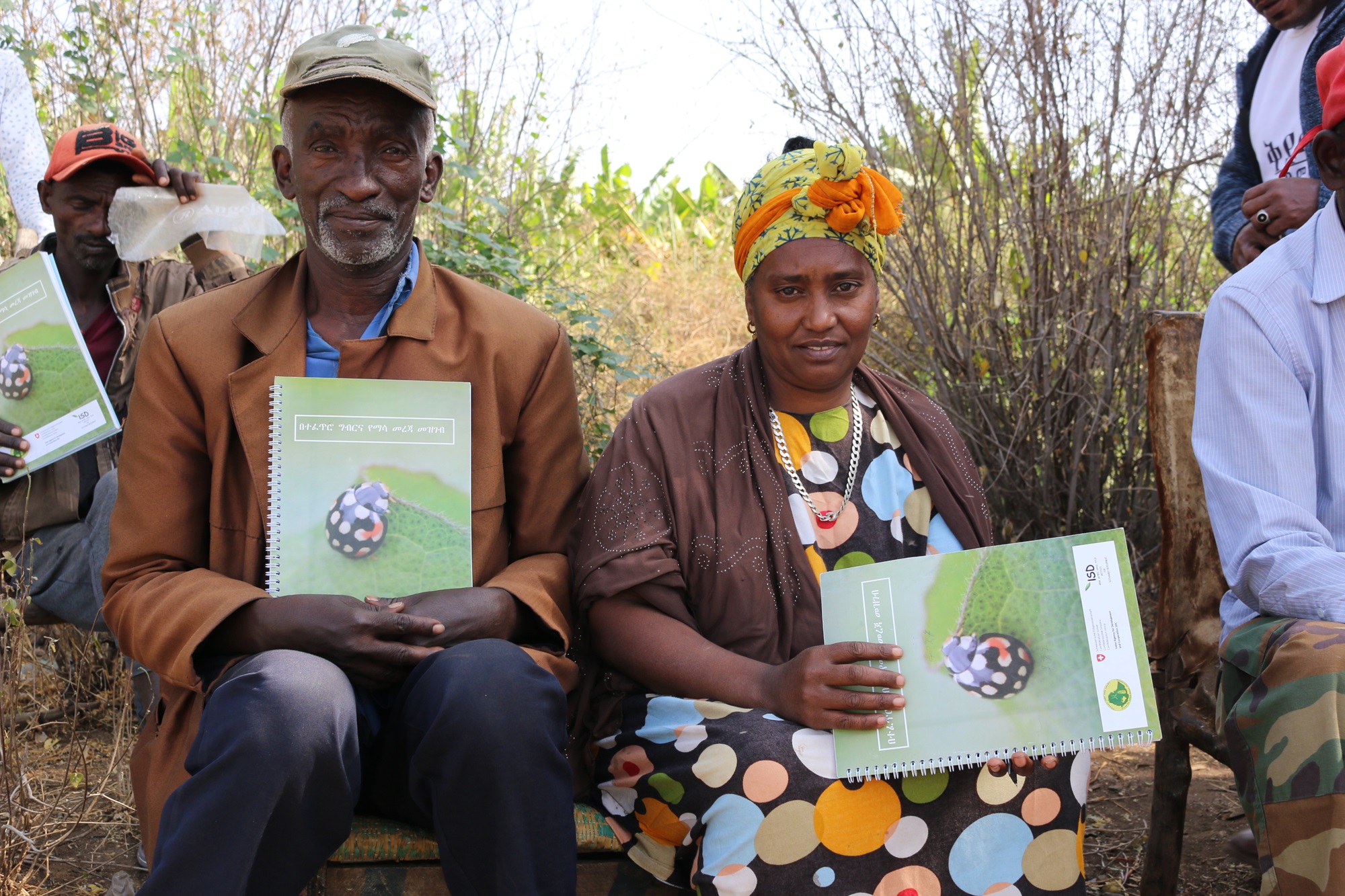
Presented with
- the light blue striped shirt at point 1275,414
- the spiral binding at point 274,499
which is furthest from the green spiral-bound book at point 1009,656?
the spiral binding at point 274,499

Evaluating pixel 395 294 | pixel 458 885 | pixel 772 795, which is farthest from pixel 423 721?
pixel 395 294

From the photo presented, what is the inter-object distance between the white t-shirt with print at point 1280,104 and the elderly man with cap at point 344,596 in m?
2.22

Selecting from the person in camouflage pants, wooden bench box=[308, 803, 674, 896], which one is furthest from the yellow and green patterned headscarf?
wooden bench box=[308, 803, 674, 896]

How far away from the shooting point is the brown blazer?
86.8 inches

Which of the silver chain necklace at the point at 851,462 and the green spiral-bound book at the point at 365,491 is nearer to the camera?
the green spiral-bound book at the point at 365,491

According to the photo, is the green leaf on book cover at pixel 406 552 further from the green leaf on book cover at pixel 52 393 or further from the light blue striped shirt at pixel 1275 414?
the light blue striped shirt at pixel 1275 414

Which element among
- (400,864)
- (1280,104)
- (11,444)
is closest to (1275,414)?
(1280,104)

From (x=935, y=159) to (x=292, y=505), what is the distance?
3.48 metres

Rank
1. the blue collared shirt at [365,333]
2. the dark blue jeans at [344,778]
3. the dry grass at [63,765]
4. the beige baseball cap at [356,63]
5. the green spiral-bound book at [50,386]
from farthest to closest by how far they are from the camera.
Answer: the green spiral-bound book at [50,386] → the dry grass at [63,765] → the blue collared shirt at [365,333] → the beige baseball cap at [356,63] → the dark blue jeans at [344,778]

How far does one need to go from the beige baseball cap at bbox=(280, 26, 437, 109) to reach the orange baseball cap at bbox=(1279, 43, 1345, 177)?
1842 millimetres

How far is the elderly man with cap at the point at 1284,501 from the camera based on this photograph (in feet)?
6.39

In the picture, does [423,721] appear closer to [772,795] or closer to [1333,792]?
[772,795]

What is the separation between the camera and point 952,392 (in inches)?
197

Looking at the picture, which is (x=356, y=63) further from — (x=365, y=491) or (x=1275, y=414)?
(x=1275, y=414)
